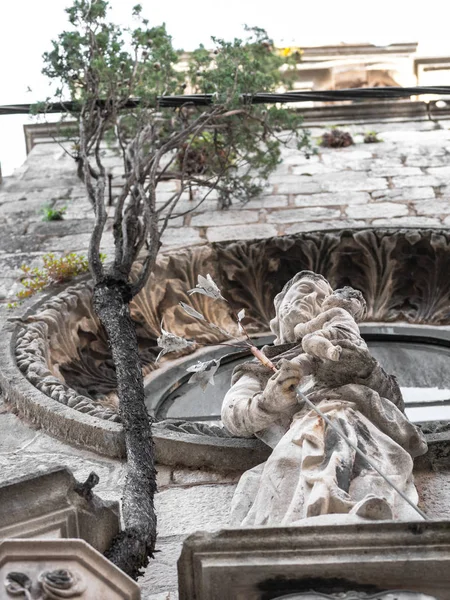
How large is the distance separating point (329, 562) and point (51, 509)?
976mm

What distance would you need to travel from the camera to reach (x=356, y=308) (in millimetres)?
4914

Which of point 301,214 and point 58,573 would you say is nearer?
point 58,573

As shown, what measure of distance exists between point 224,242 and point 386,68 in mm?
5278

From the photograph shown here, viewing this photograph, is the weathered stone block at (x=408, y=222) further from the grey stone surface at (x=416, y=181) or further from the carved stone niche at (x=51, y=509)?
the carved stone niche at (x=51, y=509)

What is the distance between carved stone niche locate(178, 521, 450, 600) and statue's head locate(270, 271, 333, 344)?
192 centimetres

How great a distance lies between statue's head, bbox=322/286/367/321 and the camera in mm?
4863

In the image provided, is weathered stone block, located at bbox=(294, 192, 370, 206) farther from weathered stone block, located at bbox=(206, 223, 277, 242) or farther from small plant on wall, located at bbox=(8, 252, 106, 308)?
small plant on wall, located at bbox=(8, 252, 106, 308)

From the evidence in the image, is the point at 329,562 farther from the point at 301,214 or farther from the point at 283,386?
the point at 301,214

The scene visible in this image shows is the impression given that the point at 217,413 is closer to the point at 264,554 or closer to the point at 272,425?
the point at 272,425

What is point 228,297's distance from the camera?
8055mm

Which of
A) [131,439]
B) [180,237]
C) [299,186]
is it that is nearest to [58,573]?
[131,439]

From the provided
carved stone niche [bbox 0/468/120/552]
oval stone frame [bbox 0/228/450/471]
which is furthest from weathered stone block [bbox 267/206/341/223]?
carved stone niche [bbox 0/468/120/552]

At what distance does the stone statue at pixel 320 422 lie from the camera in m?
3.70

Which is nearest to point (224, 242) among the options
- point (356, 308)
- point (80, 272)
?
point (80, 272)
